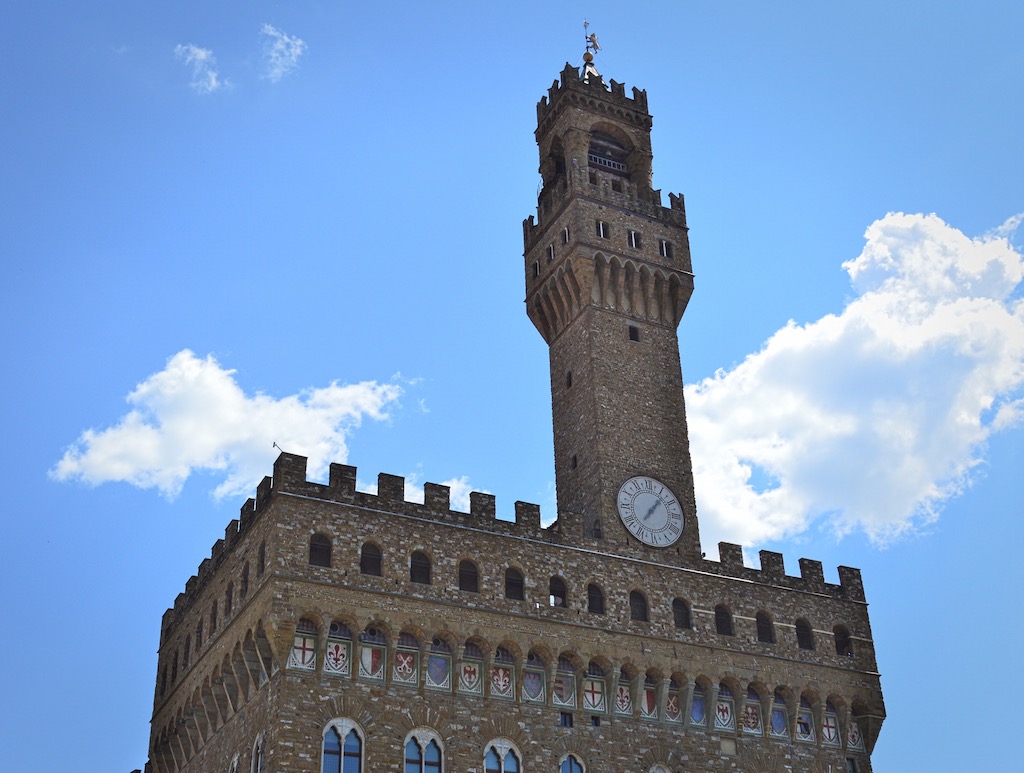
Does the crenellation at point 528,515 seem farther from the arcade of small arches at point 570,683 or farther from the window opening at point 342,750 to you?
the window opening at point 342,750

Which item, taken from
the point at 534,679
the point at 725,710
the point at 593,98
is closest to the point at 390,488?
the point at 534,679

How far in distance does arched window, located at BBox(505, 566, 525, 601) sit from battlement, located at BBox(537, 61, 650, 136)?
932 inches

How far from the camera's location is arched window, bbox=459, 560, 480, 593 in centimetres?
4362

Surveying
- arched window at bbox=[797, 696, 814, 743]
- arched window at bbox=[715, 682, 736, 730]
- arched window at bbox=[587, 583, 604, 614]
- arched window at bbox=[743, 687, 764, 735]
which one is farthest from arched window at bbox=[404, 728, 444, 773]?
arched window at bbox=[797, 696, 814, 743]

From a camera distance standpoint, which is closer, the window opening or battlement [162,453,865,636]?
the window opening

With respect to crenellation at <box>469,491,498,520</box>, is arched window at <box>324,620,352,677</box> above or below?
below

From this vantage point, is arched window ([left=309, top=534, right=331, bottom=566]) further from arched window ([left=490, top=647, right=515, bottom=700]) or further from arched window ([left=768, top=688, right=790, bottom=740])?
arched window ([left=768, top=688, right=790, bottom=740])

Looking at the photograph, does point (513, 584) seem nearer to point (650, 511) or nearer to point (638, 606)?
point (638, 606)

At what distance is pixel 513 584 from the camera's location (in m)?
44.5

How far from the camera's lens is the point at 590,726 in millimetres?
43812

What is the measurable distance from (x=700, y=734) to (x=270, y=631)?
16035 mm

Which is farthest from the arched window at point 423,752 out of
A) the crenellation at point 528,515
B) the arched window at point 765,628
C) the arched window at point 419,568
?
the arched window at point 765,628

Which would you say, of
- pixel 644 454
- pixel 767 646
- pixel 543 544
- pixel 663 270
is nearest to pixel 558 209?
pixel 663 270

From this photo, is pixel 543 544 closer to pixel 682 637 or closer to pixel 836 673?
pixel 682 637
